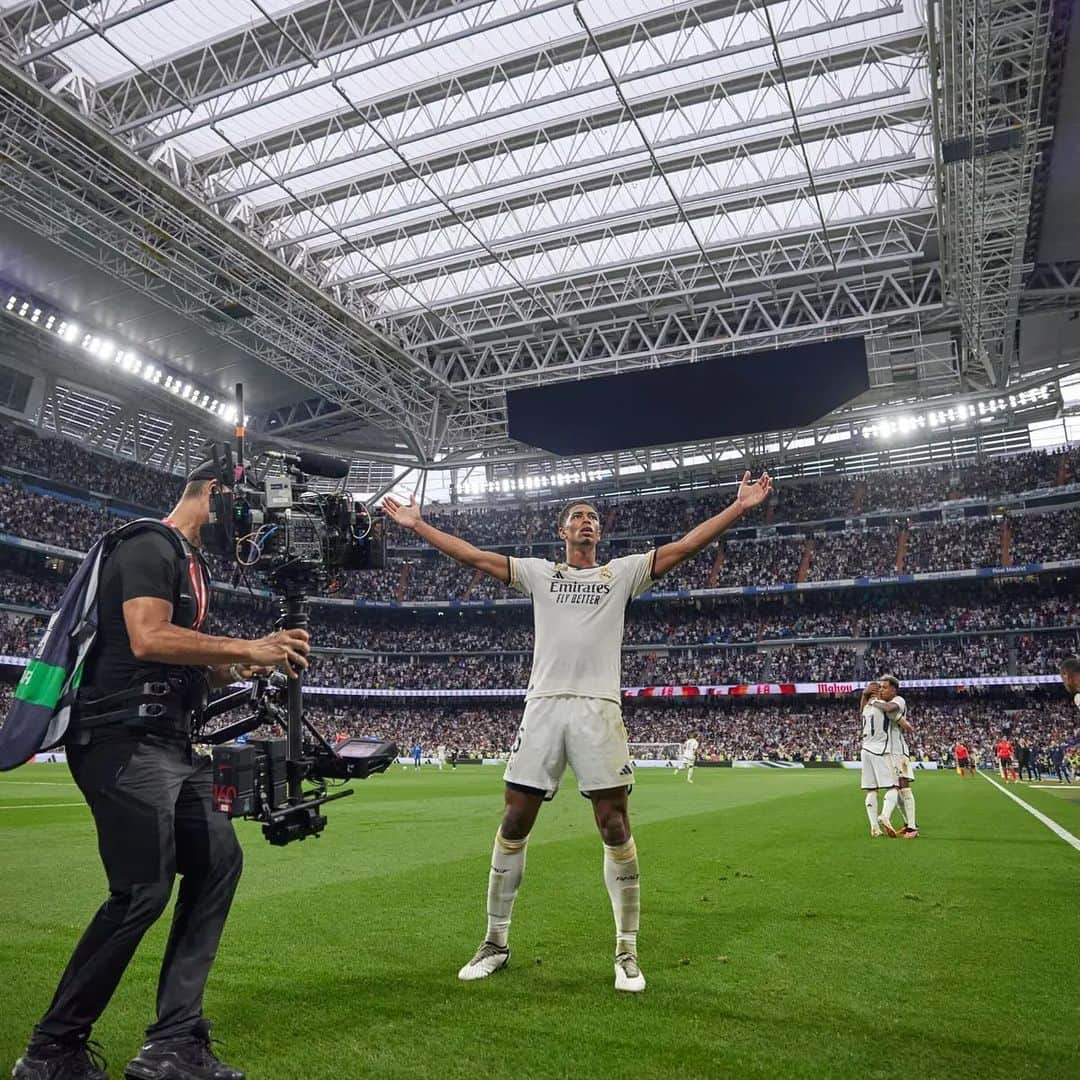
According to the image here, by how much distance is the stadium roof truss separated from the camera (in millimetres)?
18578

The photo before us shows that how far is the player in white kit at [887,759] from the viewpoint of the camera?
36.6 feet

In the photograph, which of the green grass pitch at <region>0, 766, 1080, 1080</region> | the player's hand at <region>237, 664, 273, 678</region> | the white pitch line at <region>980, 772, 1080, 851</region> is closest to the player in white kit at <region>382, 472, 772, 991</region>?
the green grass pitch at <region>0, 766, 1080, 1080</region>

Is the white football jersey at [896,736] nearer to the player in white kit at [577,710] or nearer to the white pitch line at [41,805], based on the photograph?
the player in white kit at [577,710]

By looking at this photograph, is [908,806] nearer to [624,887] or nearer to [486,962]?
[624,887]

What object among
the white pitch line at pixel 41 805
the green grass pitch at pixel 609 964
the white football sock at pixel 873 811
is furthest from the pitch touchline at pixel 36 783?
the white football sock at pixel 873 811

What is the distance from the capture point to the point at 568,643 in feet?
14.9

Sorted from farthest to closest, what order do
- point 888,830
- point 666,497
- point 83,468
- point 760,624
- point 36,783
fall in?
point 666,497 < point 760,624 < point 83,468 < point 36,783 < point 888,830

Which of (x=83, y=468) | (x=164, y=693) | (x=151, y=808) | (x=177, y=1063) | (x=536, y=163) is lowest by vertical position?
(x=177, y=1063)

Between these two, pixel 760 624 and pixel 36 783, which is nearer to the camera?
pixel 36 783

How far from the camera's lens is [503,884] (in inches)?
174

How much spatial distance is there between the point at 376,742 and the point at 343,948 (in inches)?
57.4

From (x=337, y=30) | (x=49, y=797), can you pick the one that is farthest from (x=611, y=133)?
(x=49, y=797)

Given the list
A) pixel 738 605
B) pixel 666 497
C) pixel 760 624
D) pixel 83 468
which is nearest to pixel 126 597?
pixel 83 468

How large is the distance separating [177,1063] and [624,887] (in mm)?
2178
